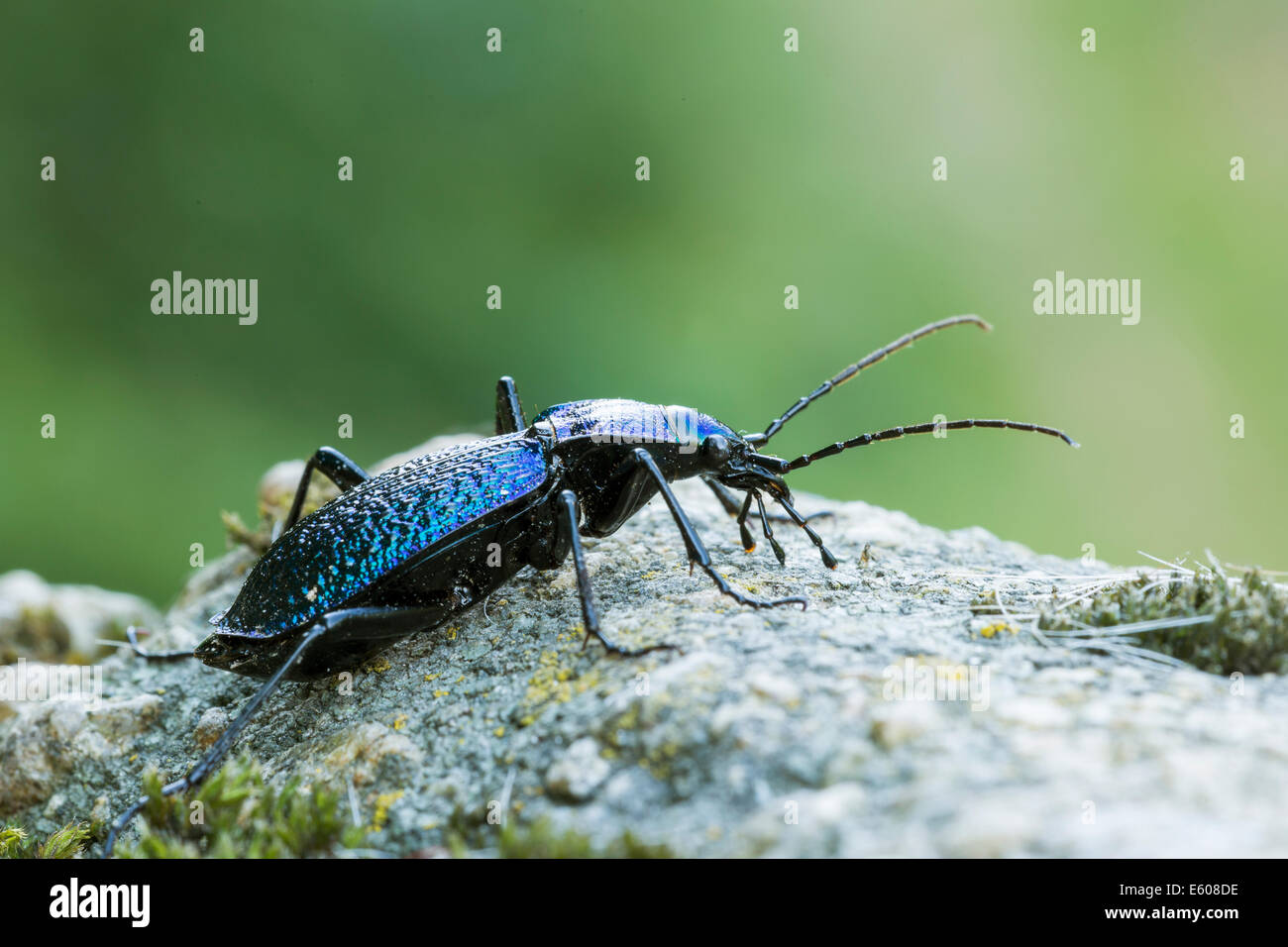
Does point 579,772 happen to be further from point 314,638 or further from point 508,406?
point 508,406

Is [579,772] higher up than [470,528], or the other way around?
[470,528]

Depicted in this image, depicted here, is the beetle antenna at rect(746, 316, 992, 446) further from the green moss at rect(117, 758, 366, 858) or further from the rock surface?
the green moss at rect(117, 758, 366, 858)

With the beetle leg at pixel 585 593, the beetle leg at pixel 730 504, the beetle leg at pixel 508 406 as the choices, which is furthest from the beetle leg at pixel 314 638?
the beetle leg at pixel 730 504

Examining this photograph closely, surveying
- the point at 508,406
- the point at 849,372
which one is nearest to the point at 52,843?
the point at 508,406

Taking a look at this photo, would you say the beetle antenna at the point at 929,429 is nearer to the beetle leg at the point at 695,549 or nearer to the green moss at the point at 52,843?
the beetle leg at the point at 695,549

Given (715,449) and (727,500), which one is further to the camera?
(727,500)

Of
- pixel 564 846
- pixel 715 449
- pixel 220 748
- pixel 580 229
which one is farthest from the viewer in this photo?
pixel 580 229

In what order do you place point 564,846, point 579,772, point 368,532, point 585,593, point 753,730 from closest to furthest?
point 564,846
point 753,730
point 579,772
point 585,593
point 368,532
